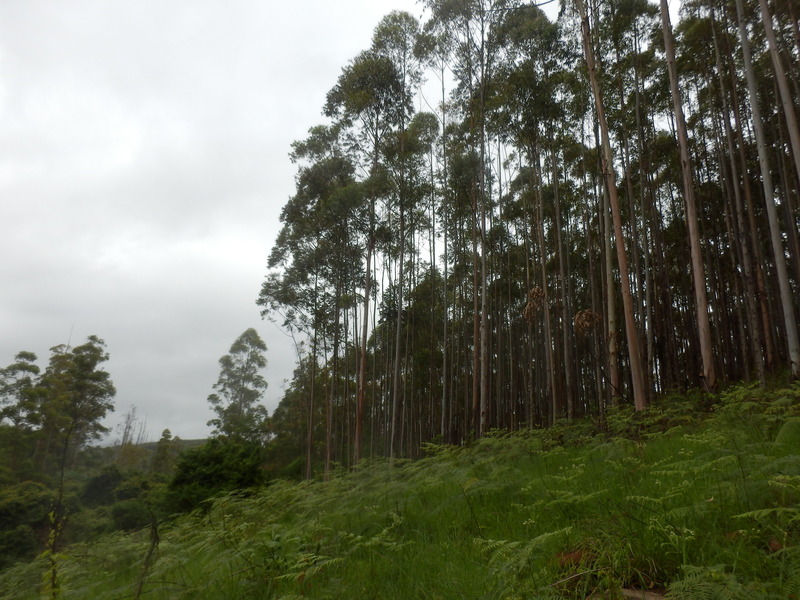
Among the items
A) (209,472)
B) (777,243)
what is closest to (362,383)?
(209,472)

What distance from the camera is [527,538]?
290cm

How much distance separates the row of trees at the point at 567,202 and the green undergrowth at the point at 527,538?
4814mm

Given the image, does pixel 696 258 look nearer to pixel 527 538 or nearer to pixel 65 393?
pixel 527 538

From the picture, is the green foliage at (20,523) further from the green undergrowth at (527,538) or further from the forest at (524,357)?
the green undergrowth at (527,538)

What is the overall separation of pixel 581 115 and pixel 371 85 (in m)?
7.44

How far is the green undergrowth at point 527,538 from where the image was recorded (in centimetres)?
211

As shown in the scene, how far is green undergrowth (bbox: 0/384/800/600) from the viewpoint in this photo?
83.0 inches

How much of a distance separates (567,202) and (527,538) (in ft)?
56.2

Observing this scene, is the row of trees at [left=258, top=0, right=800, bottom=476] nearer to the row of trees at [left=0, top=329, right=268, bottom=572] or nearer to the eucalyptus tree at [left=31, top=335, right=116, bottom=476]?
the row of trees at [left=0, top=329, right=268, bottom=572]

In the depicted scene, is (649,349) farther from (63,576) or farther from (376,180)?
(63,576)

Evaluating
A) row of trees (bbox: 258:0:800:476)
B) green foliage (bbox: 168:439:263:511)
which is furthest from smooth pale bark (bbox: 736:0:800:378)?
green foliage (bbox: 168:439:263:511)

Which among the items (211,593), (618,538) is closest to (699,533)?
(618,538)

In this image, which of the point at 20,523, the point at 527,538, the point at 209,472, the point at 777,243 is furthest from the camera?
the point at 209,472

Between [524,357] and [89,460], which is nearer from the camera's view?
[524,357]
